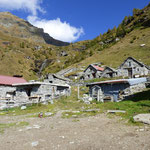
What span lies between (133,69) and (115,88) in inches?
761

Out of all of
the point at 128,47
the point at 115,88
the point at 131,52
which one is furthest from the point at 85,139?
the point at 128,47

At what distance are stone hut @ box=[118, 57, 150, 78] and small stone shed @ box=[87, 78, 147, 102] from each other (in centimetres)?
1449

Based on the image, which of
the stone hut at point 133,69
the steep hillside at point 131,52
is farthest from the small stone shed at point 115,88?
the steep hillside at point 131,52

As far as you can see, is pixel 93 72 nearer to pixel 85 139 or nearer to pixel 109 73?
pixel 109 73

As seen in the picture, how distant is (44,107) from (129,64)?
89.2ft

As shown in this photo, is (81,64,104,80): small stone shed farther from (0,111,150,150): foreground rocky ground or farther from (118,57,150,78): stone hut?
(0,111,150,150): foreground rocky ground

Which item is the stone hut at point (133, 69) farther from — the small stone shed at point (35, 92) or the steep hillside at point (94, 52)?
the small stone shed at point (35, 92)

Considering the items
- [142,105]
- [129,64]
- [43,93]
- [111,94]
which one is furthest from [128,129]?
[129,64]

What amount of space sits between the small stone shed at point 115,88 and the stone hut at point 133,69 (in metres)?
14.5

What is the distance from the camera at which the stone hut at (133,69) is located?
36.0m

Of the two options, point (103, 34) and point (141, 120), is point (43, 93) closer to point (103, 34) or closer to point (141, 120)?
point (141, 120)

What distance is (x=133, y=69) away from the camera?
3747 cm

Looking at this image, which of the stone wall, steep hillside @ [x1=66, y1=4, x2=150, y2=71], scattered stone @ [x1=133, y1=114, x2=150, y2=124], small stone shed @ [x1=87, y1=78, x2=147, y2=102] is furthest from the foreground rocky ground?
steep hillside @ [x1=66, y1=4, x2=150, y2=71]

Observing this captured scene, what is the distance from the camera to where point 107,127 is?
33.6 ft
